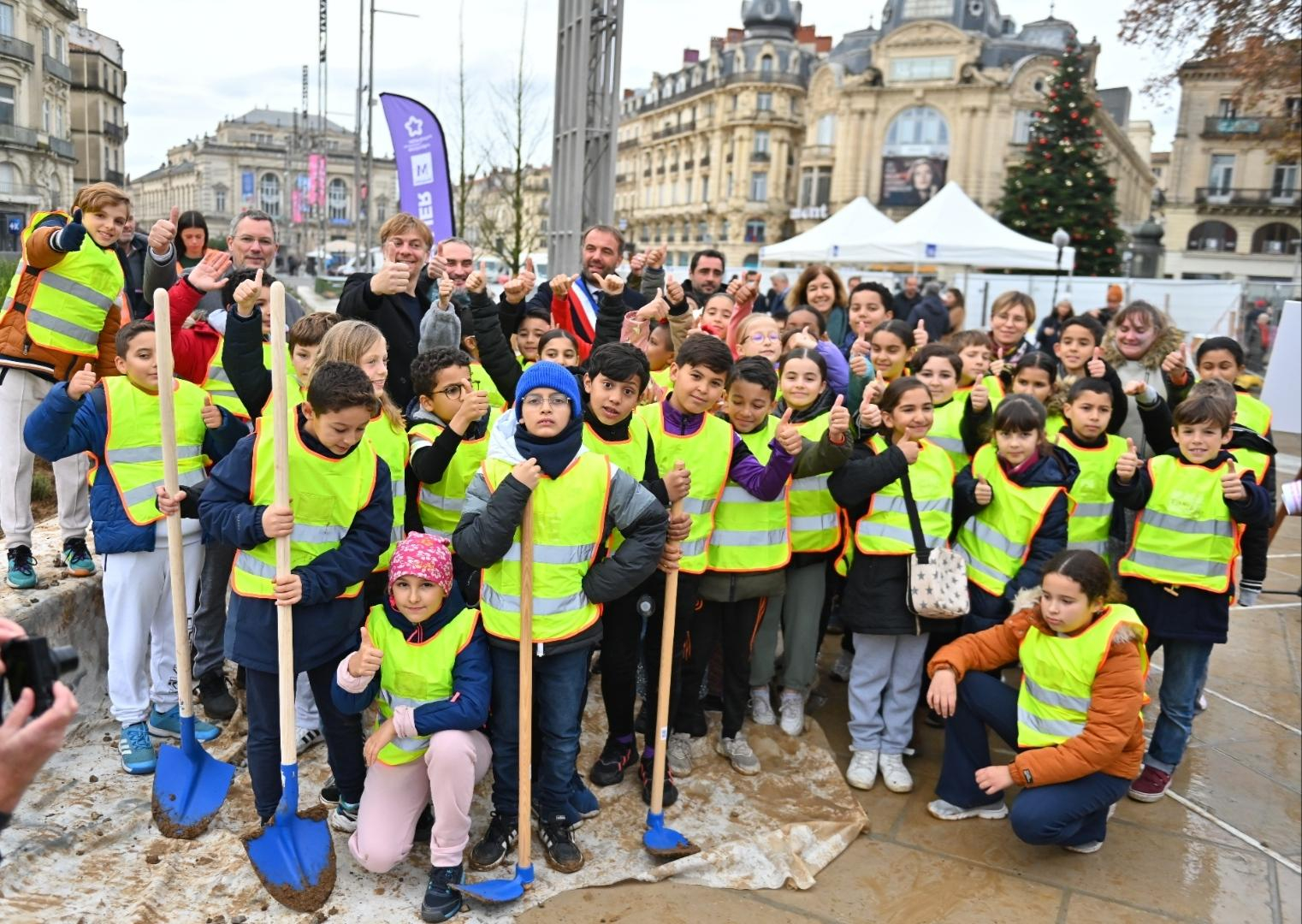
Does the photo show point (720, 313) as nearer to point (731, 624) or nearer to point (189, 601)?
point (731, 624)

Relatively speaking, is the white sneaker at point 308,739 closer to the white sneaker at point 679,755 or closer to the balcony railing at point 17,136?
the white sneaker at point 679,755

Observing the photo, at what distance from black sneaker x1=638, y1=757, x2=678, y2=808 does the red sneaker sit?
7.05 ft

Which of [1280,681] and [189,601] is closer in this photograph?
[189,601]

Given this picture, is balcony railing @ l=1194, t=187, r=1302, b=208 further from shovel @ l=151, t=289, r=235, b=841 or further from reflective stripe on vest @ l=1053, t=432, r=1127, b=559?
shovel @ l=151, t=289, r=235, b=841

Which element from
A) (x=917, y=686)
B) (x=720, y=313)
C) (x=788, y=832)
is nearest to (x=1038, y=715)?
(x=917, y=686)

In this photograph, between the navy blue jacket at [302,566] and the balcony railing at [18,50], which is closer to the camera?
the navy blue jacket at [302,566]

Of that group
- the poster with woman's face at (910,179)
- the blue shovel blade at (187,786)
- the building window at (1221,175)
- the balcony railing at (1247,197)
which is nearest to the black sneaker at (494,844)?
the blue shovel blade at (187,786)

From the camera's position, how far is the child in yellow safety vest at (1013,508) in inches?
166

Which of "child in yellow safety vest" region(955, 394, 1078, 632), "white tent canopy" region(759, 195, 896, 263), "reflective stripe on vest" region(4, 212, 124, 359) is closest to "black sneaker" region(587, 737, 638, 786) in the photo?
"child in yellow safety vest" region(955, 394, 1078, 632)

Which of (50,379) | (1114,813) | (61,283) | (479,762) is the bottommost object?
(1114,813)

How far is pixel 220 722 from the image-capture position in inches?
166

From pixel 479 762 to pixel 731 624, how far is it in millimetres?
1384

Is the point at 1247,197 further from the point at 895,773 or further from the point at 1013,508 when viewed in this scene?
the point at 895,773

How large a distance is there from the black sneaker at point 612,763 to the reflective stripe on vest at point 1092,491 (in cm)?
231
